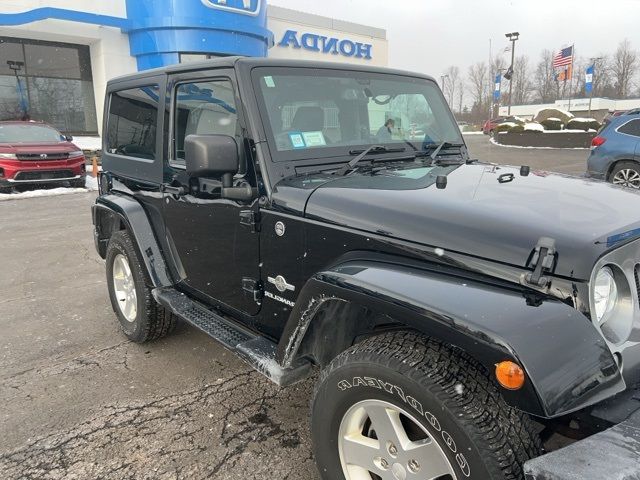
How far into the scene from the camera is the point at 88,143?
1872 centimetres

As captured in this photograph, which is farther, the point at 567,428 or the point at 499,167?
the point at 499,167

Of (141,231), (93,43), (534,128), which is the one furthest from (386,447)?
(534,128)

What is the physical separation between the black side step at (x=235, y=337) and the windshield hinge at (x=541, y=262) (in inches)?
45.2

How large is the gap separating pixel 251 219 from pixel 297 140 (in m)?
0.49

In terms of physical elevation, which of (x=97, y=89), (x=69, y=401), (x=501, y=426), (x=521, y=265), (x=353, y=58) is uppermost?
(x=353, y=58)

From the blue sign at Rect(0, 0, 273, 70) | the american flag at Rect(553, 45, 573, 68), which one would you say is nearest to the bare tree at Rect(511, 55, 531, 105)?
the american flag at Rect(553, 45, 573, 68)

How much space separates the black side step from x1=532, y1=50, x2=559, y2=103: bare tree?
287 ft

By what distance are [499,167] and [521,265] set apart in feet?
4.67

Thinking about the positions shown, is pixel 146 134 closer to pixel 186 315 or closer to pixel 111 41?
pixel 186 315

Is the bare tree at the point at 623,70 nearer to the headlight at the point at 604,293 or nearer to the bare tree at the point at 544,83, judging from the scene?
the bare tree at the point at 544,83

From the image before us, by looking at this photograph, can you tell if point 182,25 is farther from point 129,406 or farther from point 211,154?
point 211,154

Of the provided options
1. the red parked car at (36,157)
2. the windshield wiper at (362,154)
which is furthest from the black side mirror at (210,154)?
the red parked car at (36,157)

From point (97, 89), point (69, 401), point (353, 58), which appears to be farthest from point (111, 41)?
point (69, 401)

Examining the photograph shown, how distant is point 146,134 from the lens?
3613 mm
